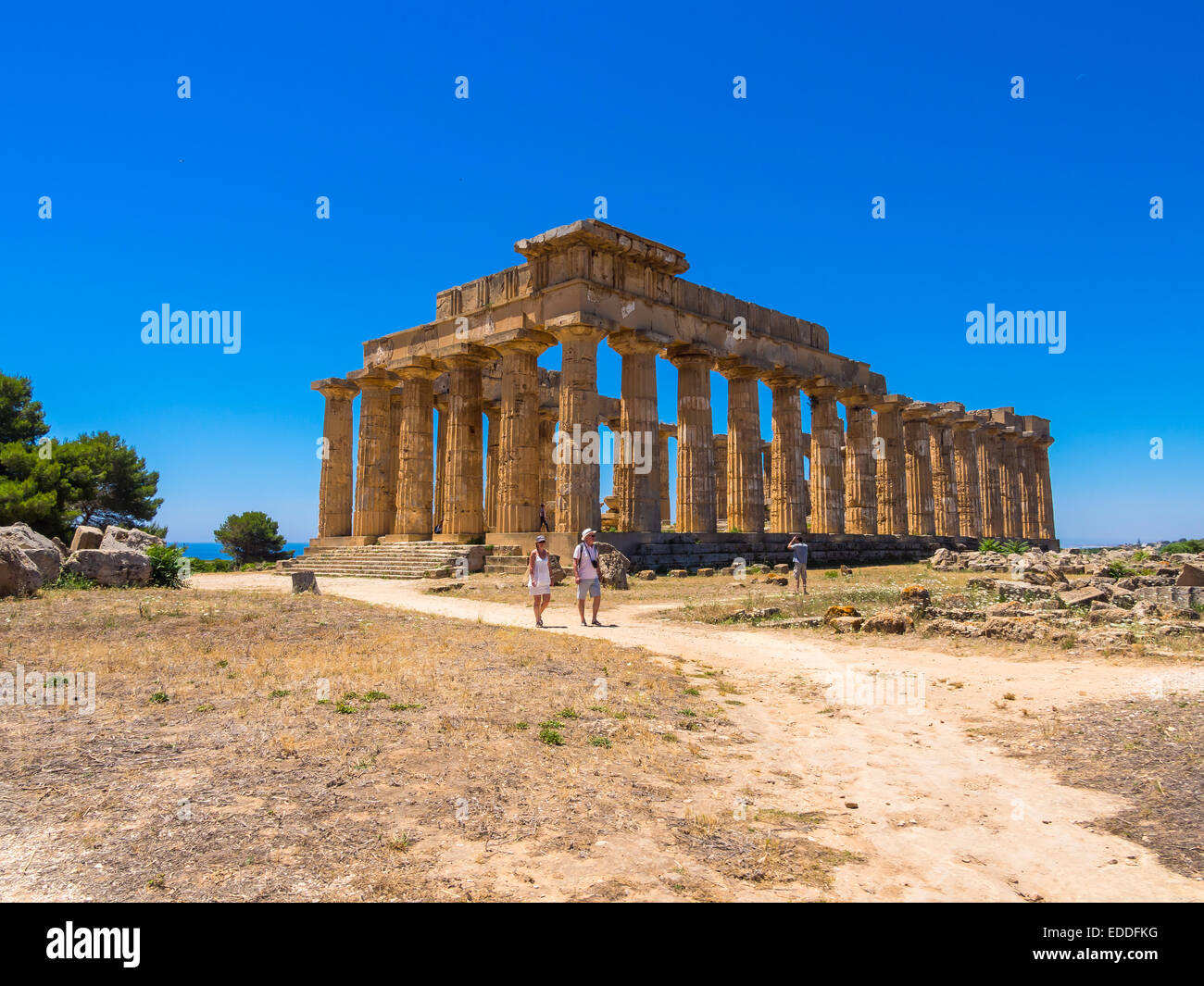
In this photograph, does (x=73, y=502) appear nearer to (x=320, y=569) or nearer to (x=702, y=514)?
(x=320, y=569)

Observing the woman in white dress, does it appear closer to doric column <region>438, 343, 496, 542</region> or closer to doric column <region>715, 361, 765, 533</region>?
doric column <region>438, 343, 496, 542</region>

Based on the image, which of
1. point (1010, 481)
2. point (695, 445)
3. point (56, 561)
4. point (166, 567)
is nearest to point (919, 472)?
point (1010, 481)

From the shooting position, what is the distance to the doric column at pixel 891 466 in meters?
38.2

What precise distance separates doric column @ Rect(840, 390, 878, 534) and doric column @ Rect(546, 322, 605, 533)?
57.4ft

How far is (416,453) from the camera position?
101ft

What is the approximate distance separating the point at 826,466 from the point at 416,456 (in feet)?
63.4

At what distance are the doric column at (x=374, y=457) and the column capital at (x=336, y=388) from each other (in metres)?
1.01

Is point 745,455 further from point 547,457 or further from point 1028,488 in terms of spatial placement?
point 1028,488

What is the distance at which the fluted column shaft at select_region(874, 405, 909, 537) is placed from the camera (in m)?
38.2

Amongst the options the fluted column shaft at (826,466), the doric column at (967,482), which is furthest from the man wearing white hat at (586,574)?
the doric column at (967,482)

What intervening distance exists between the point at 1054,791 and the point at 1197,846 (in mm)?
1043

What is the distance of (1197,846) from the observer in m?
4.05

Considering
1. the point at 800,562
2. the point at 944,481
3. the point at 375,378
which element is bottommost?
the point at 800,562

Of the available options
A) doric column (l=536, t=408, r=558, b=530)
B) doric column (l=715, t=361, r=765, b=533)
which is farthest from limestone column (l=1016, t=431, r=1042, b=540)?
doric column (l=536, t=408, r=558, b=530)
